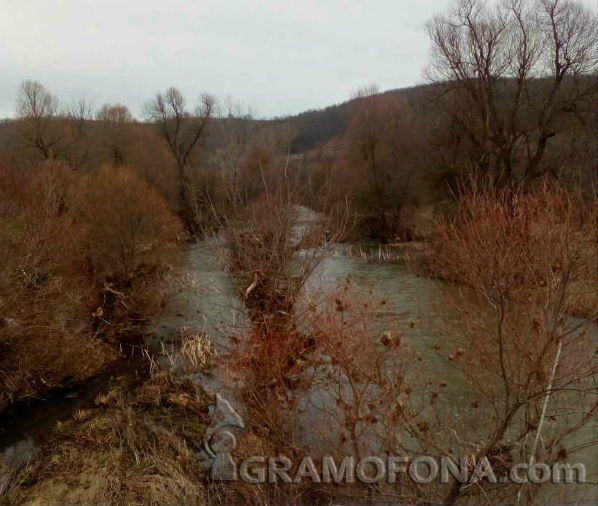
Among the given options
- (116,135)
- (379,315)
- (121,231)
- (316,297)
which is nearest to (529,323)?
(316,297)

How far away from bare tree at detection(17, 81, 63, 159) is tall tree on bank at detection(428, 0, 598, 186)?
24.0 meters

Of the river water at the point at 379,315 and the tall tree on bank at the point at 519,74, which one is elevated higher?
the tall tree on bank at the point at 519,74

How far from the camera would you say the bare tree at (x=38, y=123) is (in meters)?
29.9

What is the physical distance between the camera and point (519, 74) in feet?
74.5

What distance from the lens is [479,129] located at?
25.4 meters

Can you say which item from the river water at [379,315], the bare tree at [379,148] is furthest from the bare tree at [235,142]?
the bare tree at [379,148]

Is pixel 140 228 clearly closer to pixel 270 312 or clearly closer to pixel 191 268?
pixel 191 268

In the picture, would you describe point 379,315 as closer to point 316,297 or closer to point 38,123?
point 316,297

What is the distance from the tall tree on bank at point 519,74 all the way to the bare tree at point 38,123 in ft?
78.7

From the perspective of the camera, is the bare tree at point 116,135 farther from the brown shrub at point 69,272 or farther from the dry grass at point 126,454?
the dry grass at point 126,454

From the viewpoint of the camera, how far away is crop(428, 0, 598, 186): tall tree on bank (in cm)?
2150

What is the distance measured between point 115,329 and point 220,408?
230 inches

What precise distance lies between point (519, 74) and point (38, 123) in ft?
93.1

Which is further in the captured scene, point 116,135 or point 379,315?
point 116,135
